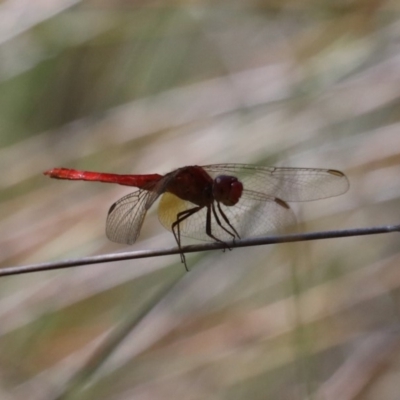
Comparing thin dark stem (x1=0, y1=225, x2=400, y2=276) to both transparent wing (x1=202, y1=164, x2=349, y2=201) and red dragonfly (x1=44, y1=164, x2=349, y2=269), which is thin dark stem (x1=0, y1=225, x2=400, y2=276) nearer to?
red dragonfly (x1=44, y1=164, x2=349, y2=269)

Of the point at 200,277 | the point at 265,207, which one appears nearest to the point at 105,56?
the point at 200,277

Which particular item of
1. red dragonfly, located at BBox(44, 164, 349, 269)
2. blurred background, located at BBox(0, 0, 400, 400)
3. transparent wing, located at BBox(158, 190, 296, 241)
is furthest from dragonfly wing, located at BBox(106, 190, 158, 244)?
blurred background, located at BBox(0, 0, 400, 400)

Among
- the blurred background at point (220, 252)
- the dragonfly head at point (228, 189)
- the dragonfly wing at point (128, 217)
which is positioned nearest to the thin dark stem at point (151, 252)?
the dragonfly wing at point (128, 217)

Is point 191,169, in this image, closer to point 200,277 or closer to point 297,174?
point 297,174

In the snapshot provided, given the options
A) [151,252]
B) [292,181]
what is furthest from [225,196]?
[151,252]

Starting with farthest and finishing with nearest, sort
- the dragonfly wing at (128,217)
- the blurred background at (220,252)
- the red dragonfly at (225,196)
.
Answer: the blurred background at (220,252) < the red dragonfly at (225,196) < the dragonfly wing at (128,217)

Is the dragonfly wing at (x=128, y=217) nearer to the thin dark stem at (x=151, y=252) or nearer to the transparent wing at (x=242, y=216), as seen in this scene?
the transparent wing at (x=242, y=216)

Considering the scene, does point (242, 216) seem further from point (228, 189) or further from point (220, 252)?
point (220, 252)
